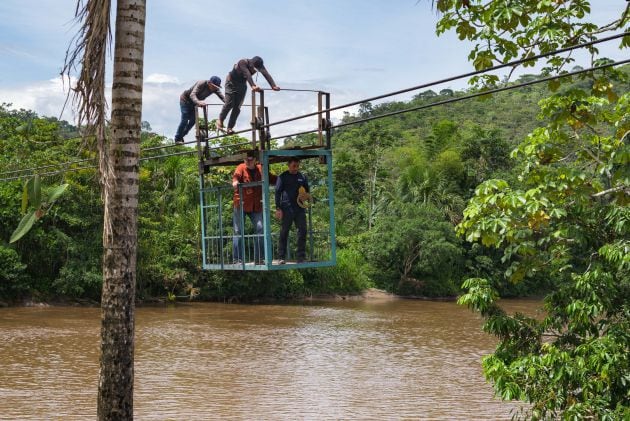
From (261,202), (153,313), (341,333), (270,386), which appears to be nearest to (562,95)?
(261,202)

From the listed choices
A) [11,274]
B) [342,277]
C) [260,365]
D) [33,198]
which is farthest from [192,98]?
[342,277]

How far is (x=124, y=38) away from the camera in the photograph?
21.4 ft

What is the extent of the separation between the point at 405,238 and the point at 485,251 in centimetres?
418

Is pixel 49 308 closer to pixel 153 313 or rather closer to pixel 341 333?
pixel 153 313

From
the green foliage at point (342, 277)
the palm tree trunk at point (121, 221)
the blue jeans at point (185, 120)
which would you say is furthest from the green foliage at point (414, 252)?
the palm tree trunk at point (121, 221)

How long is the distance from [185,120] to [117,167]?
448 cm

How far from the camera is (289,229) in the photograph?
9508 millimetres

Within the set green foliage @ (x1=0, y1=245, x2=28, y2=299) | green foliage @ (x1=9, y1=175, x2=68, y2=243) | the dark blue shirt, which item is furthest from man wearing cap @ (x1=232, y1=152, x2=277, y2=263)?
green foliage @ (x1=0, y1=245, x2=28, y2=299)

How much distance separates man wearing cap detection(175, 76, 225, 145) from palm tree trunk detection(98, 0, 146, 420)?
3.45 m

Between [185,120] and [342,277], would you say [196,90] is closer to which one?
[185,120]

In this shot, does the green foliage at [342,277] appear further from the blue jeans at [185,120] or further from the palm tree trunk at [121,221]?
the palm tree trunk at [121,221]

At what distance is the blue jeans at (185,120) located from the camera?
10734 mm

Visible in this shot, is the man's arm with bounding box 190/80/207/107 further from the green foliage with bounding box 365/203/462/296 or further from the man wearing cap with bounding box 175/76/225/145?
the green foliage with bounding box 365/203/462/296

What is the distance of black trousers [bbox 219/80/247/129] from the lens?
32.0 feet
